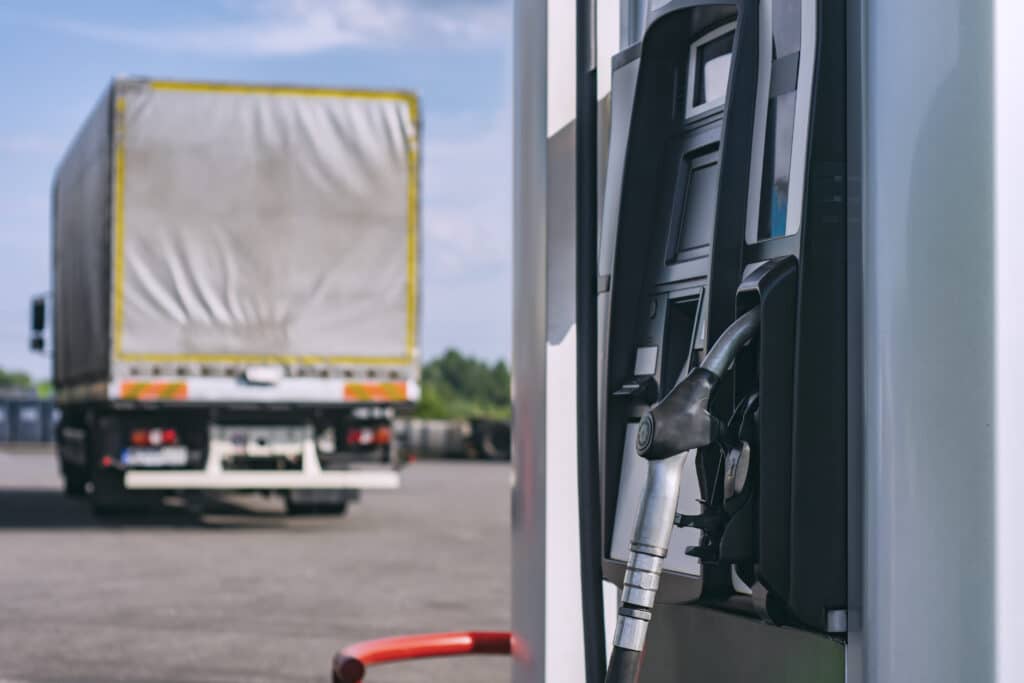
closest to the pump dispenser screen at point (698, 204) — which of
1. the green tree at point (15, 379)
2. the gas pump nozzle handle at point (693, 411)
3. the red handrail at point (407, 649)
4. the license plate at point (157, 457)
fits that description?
the gas pump nozzle handle at point (693, 411)

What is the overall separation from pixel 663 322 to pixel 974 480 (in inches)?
33.7

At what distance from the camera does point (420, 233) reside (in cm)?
1519

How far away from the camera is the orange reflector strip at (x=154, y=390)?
14562 mm

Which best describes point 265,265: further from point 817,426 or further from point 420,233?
point 817,426

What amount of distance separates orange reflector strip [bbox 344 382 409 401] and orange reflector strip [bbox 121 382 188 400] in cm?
154

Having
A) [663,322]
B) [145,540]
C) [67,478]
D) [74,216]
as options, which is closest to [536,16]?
[663,322]

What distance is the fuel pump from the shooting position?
2.31 metres

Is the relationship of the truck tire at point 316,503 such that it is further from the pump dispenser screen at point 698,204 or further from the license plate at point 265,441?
the pump dispenser screen at point 698,204

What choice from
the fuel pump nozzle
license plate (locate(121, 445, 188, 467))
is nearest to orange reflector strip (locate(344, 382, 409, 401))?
license plate (locate(121, 445, 188, 467))

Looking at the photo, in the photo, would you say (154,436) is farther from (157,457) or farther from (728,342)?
(728,342)

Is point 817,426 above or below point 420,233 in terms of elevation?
below

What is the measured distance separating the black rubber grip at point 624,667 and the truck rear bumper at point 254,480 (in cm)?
1259

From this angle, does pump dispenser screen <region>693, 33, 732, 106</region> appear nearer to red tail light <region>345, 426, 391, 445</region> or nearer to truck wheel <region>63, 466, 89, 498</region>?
red tail light <region>345, 426, 391, 445</region>

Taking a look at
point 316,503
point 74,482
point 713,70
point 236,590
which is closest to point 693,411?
point 713,70
